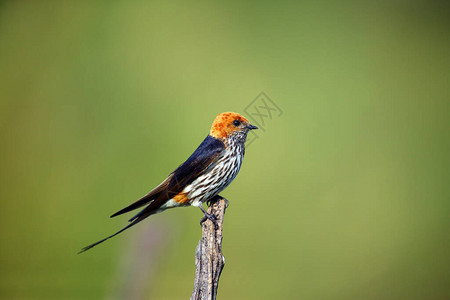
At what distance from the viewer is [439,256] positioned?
873 cm

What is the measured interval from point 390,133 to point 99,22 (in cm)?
689

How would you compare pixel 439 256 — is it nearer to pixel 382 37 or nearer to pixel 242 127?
pixel 382 37

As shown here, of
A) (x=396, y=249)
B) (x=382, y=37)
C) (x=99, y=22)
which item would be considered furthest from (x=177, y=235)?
(x=382, y=37)

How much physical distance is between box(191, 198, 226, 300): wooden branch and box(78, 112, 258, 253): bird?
78 centimetres

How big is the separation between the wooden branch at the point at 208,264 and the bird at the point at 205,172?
78cm

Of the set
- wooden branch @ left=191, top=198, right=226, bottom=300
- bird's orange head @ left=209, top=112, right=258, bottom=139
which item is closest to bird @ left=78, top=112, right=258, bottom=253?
bird's orange head @ left=209, top=112, right=258, bottom=139

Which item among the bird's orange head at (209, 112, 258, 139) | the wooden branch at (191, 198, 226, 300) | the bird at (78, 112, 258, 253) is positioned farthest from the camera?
the bird's orange head at (209, 112, 258, 139)

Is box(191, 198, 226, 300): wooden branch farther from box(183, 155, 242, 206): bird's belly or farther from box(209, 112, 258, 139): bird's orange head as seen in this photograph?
box(209, 112, 258, 139): bird's orange head

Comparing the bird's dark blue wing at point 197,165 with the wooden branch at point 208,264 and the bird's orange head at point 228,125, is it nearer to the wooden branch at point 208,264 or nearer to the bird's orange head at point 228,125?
the bird's orange head at point 228,125

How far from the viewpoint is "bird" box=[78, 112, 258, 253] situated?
3777 millimetres

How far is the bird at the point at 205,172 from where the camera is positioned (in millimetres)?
3777

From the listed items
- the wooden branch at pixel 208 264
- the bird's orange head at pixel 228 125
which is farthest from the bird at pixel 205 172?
the wooden branch at pixel 208 264

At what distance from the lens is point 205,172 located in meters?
3.86

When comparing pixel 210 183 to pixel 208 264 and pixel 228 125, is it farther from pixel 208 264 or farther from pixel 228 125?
pixel 208 264
